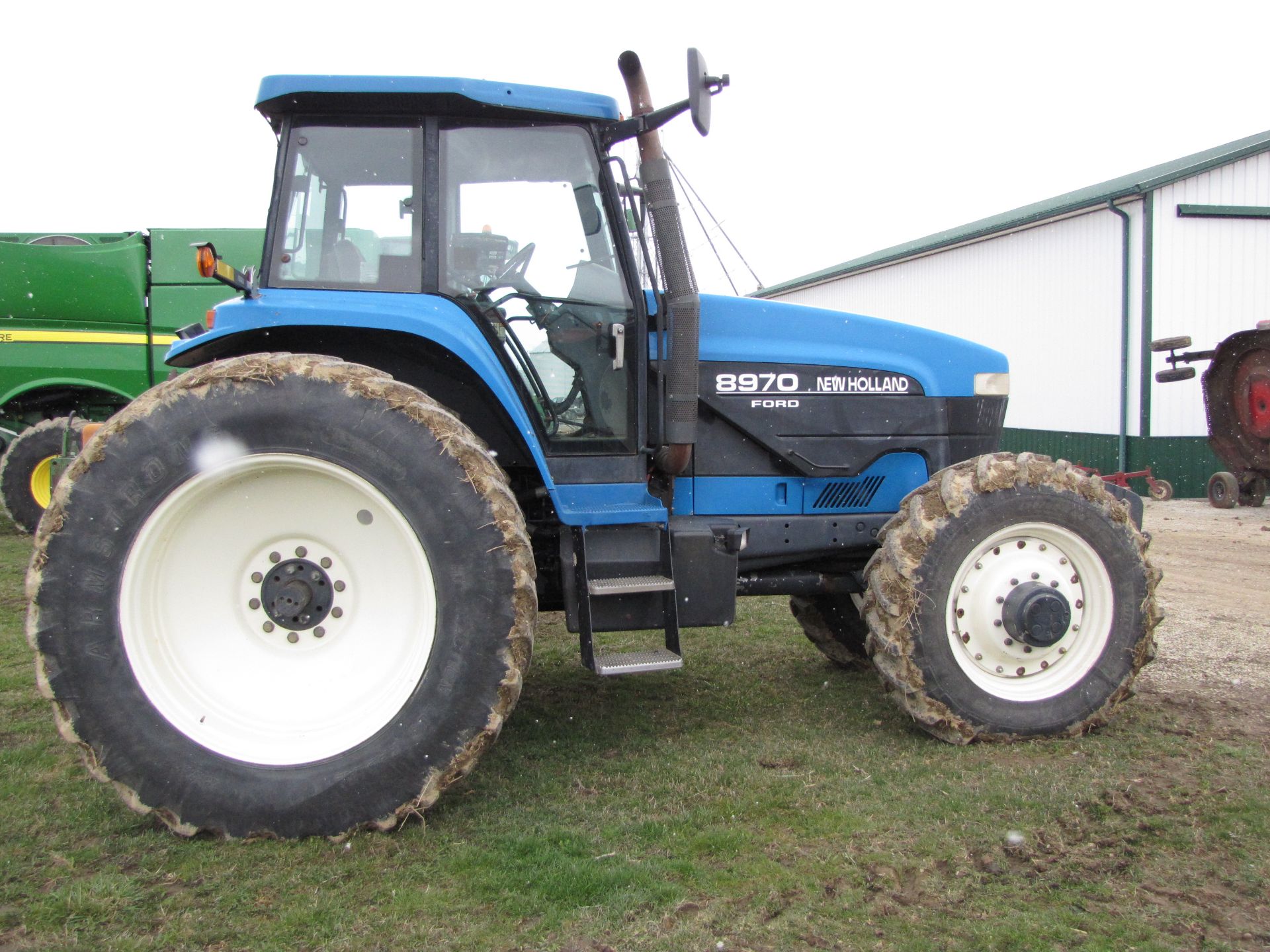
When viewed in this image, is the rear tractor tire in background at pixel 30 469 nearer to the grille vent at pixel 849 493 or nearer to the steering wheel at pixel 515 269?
the steering wheel at pixel 515 269

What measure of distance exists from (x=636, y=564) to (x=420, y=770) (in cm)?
113

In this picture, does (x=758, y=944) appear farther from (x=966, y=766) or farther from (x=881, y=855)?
(x=966, y=766)

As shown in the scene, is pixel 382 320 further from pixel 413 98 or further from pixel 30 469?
pixel 30 469

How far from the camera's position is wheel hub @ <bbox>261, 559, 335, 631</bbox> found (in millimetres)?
3121

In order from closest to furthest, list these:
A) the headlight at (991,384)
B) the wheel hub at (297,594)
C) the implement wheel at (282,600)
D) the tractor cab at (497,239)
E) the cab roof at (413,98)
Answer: the implement wheel at (282,600) < the wheel hub at (297,594) < the cab roof at (413,98) < the tractor cab at (497,239) < the headlight at (991,384)

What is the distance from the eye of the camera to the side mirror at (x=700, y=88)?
3.25 metres

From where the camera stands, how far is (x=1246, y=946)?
2.37 meters

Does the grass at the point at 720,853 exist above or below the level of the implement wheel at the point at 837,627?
below

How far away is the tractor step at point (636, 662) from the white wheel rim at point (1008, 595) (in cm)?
115

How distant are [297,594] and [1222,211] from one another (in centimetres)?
1546

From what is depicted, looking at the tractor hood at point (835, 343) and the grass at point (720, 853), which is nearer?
the grass at point (720, 853)

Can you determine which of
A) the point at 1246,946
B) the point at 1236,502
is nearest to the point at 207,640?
the point at 1246,946

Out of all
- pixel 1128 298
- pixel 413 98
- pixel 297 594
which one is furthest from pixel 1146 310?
pixel 297 594

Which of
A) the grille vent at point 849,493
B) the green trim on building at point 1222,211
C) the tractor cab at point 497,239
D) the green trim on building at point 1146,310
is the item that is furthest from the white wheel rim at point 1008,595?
the green trim on building at point 1222,211
